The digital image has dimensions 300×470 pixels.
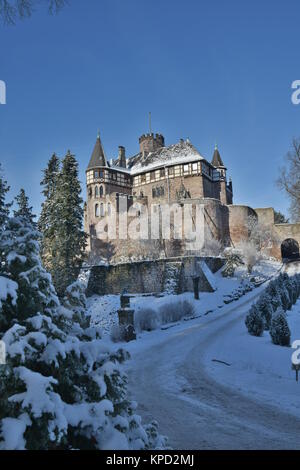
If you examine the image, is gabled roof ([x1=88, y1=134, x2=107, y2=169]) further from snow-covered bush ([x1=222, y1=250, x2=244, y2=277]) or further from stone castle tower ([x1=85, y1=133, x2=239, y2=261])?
snow-covered bush ([x1=222, y1=250, x2=244, y2=277])

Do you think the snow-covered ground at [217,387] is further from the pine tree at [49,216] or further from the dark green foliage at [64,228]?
the pine tree at [49,216]

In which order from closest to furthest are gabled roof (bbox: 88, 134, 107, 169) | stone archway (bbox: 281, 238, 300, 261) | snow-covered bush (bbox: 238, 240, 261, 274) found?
snow-covered bush (bbox: 238, 240, 261, 274) < stone archway (bbox: 281, 238, 300, 261) < gabled roof (bbox: 88, 134, 107, 169)

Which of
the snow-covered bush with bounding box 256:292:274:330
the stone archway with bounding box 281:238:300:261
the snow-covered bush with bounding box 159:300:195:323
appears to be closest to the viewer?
the snow-covered bush with bounding box 256:292:274:330

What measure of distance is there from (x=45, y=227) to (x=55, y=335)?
92.9 feet

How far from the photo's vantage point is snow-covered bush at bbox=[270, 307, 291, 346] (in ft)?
47.9

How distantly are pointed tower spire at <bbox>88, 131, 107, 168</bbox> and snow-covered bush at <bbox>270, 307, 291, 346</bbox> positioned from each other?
44.2 metres

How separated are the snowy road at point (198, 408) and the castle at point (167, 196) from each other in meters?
29.7

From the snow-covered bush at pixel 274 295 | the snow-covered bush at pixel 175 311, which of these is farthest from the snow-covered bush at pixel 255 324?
the snow-covered bush at pixel 175 311

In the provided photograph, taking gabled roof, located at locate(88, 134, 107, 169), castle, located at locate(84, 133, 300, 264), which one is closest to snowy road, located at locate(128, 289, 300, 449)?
castle, located at locate(84, 133, 300, 264)

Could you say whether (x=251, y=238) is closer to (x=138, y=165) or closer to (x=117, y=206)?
(x=117, y=206)

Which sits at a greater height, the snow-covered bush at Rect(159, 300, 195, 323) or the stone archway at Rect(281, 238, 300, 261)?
the stone archway at Rect(281, 238, 300, 261)

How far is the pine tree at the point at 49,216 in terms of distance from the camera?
28584 millimetres
